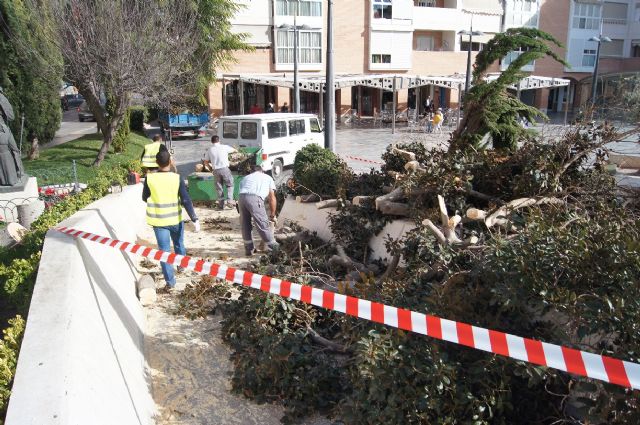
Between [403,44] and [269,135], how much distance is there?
26345mm

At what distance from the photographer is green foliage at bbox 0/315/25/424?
292 centimetres

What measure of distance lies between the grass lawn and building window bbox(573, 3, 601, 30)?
35775 mm

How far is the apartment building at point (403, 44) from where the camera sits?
110 feet

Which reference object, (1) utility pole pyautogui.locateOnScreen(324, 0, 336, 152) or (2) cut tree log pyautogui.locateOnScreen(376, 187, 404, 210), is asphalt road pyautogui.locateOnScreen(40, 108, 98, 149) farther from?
(2) cut tree log pyautogui.locateOnScreen(376, 187, 404, 210)

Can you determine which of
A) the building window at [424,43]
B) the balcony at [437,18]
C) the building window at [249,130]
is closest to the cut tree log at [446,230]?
the building window at [249,130]

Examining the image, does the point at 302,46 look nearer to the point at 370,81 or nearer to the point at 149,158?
the point at 370,81

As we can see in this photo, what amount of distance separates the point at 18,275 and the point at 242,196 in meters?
3.44

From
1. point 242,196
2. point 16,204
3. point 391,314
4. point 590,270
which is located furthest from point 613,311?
point 16,204

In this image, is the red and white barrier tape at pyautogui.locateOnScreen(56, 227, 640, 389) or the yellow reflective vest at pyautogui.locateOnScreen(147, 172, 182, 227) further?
the yellow reflective vest at pyautogui.locateOnScreen(147, 172, 182, 227)

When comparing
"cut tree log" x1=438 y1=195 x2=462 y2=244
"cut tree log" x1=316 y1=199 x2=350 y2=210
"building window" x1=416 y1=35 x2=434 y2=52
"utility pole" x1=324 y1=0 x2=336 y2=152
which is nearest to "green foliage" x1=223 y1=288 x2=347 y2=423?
"cut tree log" x1=438 y1=195 x2=462 y2=244

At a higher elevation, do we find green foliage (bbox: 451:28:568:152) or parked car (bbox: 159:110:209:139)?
green foliage (bbox: 451:28:568:152)

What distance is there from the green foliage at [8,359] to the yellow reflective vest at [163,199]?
2845 mm

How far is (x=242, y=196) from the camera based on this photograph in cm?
788

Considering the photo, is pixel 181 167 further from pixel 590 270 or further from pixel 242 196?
pixel 590 270
